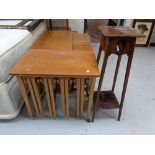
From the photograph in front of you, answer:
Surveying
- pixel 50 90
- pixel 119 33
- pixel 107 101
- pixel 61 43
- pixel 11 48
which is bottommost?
pixel 107 101

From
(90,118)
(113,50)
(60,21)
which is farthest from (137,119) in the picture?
(60,21)

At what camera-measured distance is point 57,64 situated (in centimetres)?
102

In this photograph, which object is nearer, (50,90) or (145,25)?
(50,90)

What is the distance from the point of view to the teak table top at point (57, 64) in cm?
93

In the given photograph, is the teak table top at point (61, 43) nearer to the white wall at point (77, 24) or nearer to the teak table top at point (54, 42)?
the teak table top at point (54, 42)

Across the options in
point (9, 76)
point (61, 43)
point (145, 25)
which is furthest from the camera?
point (145, 25)

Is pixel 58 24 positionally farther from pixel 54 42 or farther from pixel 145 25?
pixel 145 25

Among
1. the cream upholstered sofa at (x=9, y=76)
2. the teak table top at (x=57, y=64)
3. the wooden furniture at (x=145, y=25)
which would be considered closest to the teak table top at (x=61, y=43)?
the cream upholstered sofa at (x=9, y=76)

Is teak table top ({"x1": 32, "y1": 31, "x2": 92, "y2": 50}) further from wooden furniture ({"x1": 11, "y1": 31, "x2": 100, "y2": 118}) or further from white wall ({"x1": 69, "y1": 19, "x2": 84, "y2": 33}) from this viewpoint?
white wall ({"x1": 69, "y1": 19, "x2": 84, "y2": 33})

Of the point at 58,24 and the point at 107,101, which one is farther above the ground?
the point at 58,24

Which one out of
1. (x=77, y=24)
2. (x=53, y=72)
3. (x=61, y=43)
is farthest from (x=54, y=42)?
(x=77, y=24)

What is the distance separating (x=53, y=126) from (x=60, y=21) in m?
2.05

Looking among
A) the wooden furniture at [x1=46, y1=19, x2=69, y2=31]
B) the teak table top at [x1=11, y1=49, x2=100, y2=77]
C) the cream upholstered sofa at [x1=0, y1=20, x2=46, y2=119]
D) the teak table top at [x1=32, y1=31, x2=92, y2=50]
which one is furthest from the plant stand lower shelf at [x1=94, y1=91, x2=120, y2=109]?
the wooden furniture at [x1=46, y1=19, x2=69, y2=31]

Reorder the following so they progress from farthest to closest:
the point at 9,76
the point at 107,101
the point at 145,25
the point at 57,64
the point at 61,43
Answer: the point at 145,25 → the point at 61,43 → the point at 107,101 → the point at 9,76 → the point at 57,64
